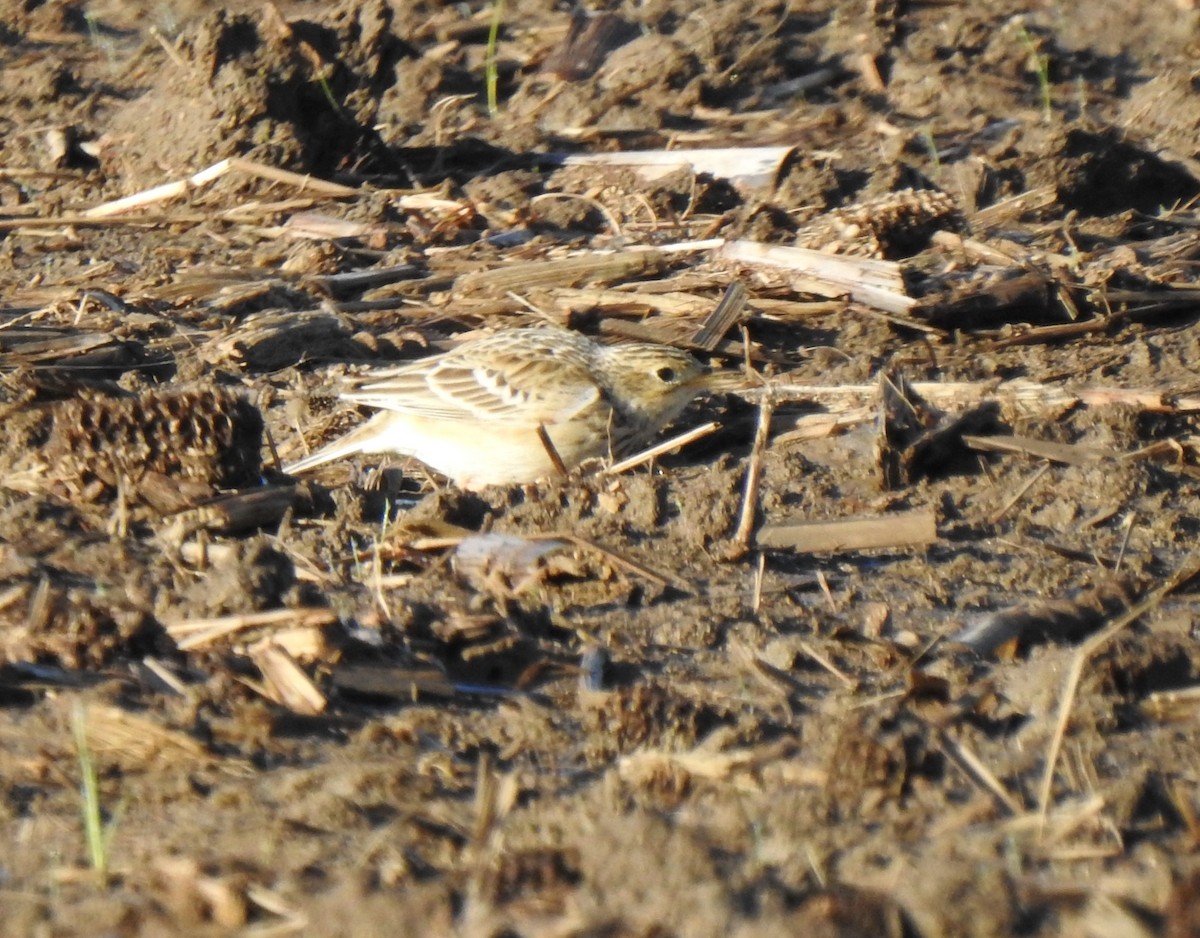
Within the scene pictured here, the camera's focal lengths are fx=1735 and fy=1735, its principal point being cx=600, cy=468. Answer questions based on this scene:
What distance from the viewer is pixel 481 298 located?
29.6 feet

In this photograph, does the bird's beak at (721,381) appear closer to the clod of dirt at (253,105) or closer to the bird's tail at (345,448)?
the bird's tail at (345,448)

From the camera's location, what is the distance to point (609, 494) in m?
6.89

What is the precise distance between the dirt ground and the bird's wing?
384 mm

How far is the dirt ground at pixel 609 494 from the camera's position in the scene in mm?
4344

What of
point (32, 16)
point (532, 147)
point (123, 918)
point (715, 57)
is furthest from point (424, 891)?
point (32, 16)

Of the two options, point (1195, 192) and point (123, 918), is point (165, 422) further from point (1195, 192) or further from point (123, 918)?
point (1195, 192)

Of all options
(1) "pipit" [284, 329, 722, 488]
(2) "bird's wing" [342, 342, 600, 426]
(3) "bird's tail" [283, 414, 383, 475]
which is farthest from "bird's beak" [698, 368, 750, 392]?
(3) "bird's tail" [283, 414, 383, 475]

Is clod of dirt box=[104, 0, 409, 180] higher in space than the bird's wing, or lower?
higher

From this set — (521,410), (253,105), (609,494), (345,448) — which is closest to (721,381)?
(521,410)

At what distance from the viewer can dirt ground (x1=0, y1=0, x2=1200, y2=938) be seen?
171 inches

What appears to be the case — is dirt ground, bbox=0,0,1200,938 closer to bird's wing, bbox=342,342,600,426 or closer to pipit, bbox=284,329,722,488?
pipit, bbox=284,329,722,488

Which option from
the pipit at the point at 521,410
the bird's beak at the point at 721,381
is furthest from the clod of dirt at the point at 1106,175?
the pipit at the point at 521,410

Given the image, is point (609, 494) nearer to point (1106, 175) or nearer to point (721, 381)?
point (721, 381)

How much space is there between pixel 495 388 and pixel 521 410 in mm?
188
